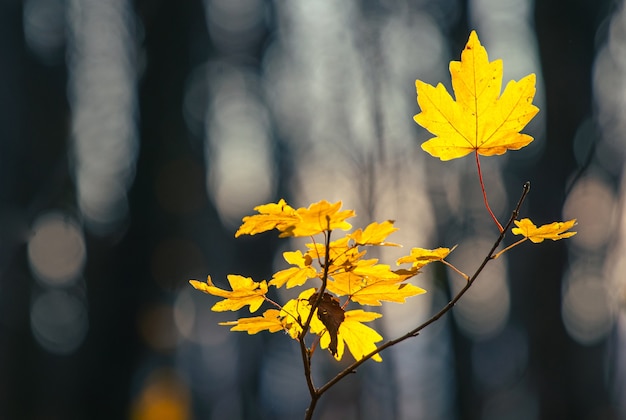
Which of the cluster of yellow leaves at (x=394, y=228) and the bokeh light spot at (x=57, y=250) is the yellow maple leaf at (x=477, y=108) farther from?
the bokeh light spot at (x=57, y=250)

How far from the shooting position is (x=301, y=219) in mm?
432

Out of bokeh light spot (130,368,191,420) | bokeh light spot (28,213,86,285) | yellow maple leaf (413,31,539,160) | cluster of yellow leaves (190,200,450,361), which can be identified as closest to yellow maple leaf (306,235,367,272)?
cluster of yellow leaves (190,200,450,361)

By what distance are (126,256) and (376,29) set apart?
8.71 ft

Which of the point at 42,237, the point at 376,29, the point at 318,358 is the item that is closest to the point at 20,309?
the point at 42,237

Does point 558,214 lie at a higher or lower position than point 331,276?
higher

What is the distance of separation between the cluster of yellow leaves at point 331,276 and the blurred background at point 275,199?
316 cm

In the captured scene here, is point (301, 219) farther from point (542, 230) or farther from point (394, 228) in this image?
point (542, 230)

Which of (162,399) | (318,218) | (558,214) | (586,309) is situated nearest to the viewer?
(318,218)

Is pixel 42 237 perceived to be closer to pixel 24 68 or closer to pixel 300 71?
pixel 24 68

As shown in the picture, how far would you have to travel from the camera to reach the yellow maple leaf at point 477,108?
1.53 feet

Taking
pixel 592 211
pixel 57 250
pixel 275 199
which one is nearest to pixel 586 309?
pixel 592 211

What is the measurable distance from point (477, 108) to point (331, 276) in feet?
0.55

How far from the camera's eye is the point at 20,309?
197 inches

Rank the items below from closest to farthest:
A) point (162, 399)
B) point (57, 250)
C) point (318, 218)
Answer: point (318, 218), point (162, 399), point (57, 250)
